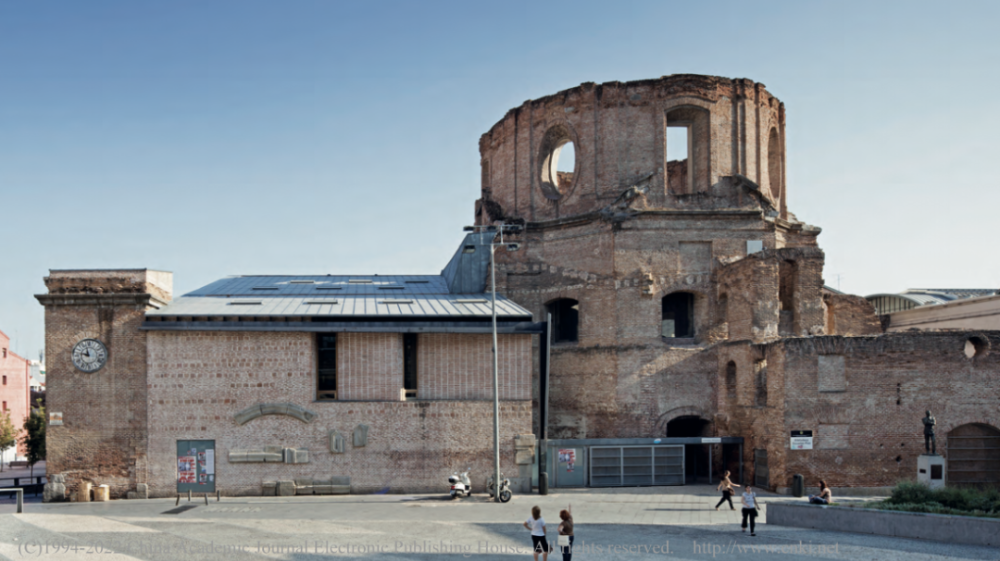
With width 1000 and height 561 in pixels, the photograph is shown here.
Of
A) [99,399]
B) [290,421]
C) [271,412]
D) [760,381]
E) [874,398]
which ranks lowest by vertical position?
[290,421]

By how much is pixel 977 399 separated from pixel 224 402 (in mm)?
26074

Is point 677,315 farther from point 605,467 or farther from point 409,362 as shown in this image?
point 409,362

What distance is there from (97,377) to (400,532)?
42.1 feet

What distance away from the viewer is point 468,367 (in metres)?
27.3

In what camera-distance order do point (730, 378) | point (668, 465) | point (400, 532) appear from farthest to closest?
point (730, 378) < point (668, 465) < point (400, 532)

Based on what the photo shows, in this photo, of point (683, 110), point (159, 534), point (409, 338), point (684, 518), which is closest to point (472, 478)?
point (409, 338)

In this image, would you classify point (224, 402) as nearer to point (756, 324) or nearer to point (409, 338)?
point (409, 338)

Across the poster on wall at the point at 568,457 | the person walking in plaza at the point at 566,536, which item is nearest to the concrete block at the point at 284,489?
the poster on wall at the point at 568,457

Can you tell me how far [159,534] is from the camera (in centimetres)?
1939

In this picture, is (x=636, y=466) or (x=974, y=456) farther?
(x=636, y=466)

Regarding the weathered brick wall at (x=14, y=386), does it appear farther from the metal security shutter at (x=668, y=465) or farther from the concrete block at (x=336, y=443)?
the metal security shutter at (x=668, y=465)

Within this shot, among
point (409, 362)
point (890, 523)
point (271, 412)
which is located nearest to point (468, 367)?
point (409, 362)

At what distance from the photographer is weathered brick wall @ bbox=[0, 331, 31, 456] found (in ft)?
178

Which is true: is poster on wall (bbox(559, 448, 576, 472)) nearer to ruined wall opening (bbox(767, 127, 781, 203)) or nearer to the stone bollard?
ruined wall opening (bbox(767, 127, 781, 203))
